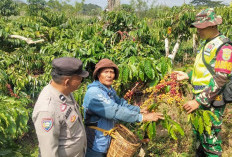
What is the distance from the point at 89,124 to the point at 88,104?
0.72 feet

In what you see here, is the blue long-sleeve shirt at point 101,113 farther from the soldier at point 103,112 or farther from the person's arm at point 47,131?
the person's arm at point 47,131

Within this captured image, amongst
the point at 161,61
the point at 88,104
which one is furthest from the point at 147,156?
the point at 88,104

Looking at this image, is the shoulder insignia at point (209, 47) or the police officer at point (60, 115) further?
the shoulder insignia at point (209, 47)

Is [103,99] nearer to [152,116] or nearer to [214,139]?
[152,116]

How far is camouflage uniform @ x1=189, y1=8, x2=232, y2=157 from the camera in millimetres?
1961

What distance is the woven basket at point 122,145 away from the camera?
173 centimetres

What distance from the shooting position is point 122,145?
1761mm

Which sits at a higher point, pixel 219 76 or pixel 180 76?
pixel 219 76

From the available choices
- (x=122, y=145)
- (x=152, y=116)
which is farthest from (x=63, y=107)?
(x=152, y=116)

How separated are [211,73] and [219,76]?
140 mm

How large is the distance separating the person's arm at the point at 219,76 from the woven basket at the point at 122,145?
31.0 inches

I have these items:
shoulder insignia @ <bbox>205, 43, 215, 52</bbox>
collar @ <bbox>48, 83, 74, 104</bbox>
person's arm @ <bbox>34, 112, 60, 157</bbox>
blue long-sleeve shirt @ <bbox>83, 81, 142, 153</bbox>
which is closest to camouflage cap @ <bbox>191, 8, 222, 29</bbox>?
shoulder insignia @ <bbox>205, 43, 215, 52</bbox>

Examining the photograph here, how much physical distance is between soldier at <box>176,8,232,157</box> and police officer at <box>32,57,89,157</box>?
107cm

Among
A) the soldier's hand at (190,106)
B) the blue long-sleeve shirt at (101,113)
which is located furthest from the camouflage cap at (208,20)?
the blue long-sleeve shirt at (101,113)
